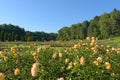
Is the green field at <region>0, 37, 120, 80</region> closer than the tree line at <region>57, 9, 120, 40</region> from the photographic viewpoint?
Yes

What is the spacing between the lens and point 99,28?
71.4 metres

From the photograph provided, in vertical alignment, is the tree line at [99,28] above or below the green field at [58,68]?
above

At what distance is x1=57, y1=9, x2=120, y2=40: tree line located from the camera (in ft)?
213

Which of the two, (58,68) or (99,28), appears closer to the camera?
(58,68)

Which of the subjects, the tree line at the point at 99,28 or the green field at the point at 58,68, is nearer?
the green field at the point at 58,68

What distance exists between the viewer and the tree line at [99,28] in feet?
213

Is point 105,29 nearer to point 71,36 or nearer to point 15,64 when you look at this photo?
point 71,36

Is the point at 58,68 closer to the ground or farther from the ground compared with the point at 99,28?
closer to the ground

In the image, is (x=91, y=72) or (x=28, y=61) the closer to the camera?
(x=91, y=72)

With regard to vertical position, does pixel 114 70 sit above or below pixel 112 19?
below

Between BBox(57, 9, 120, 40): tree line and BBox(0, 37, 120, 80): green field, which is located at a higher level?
BBox(57, 9, 120, 40): tree line

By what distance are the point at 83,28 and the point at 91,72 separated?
77754 mm

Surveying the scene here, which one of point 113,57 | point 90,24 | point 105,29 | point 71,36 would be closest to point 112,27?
point 105,29

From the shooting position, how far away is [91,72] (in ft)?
10.8
